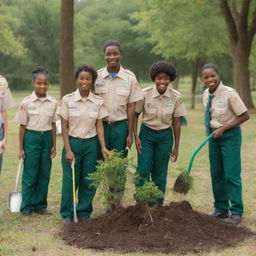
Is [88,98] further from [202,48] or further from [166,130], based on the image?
[202,48]

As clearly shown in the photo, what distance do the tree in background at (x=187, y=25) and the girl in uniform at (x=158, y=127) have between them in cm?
1660

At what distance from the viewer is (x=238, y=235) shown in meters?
5.44

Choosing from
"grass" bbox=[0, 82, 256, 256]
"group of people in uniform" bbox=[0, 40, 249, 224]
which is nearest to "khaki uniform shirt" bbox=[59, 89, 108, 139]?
"group of people in uniform" bbox=[0, 40, 249, 224]

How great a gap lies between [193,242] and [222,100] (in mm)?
1666

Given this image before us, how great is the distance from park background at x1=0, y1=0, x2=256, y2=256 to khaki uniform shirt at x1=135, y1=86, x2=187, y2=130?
614 mm

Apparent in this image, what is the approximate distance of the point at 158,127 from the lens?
19.7 feet

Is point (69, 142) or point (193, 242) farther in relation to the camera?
point (69, 142)

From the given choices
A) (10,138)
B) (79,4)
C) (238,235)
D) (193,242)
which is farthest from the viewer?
(79,4)

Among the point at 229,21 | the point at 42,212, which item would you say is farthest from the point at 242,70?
the point at 42,212

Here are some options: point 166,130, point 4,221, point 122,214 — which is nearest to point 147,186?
point 122,214

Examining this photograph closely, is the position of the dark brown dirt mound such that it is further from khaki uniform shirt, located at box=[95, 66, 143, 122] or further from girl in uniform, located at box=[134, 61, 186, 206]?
khaki uniform shirt, located at box=[95, 66, 143, 122]

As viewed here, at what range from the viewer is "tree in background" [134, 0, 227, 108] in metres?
22.6

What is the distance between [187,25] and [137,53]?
20066 mm

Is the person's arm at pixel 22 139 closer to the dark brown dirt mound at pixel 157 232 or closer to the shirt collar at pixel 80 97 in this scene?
the shirt collar at pixel 80 97
